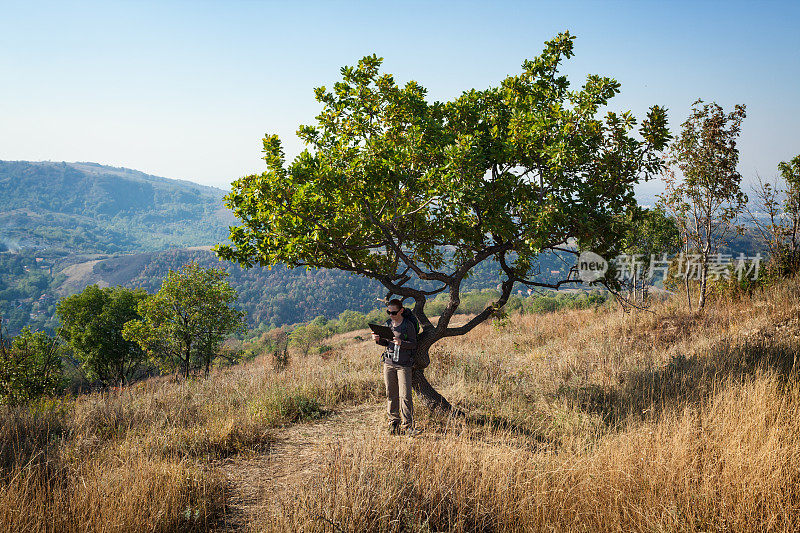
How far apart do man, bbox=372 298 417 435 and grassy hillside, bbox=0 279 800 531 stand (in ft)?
1.45

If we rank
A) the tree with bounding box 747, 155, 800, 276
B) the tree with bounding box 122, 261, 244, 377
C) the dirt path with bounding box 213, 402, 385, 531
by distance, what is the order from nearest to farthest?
the dirt path with bounding box 213, 402, 385, 531, the tree with bounding box 747, 155, 800, 276, the tree with bounding box 122, 261, 244, 377

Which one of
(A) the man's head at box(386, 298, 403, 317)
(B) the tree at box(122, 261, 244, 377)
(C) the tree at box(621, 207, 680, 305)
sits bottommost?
(B) the tree at box(122, 261, 244, 377)

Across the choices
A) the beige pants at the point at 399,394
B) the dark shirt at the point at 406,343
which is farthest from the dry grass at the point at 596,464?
the dark shirt at the point at 406,343

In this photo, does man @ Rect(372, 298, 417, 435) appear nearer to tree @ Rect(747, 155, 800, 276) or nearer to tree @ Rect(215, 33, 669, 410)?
tree @ Rect(215, 33, 669, 410)

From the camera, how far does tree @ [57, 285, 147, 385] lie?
31625 millimetres

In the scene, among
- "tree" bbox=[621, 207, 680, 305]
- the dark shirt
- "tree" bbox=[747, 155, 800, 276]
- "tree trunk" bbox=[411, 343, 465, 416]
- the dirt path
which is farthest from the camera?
"tree" bbox=[621, 207, 680, 305]

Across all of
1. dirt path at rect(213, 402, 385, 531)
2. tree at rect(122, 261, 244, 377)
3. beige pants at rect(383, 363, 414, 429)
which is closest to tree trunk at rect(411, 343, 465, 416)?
beige pants at rect(383, 363, 414, 429)

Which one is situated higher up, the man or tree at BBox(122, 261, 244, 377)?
the man

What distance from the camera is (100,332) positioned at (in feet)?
105

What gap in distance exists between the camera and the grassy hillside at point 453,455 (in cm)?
362

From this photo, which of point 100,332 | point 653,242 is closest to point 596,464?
point 653,242

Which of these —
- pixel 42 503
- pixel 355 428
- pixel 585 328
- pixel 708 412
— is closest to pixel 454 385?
pixel 355 428

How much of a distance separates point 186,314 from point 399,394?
19.3 meters

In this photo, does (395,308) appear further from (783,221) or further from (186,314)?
(186,314)
